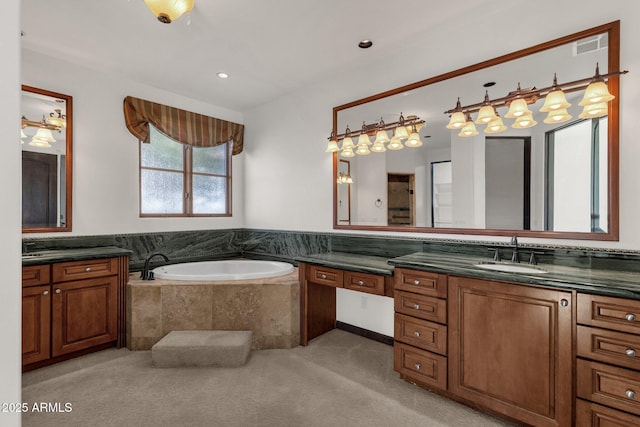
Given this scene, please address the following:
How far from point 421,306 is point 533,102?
1.60 meters

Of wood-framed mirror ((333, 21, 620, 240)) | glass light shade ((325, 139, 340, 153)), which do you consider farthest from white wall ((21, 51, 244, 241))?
wood-framed mirror ((333, 21, 620, 240))

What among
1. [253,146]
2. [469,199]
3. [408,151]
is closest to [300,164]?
[253,146]

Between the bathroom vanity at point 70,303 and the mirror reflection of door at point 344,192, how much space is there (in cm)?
214

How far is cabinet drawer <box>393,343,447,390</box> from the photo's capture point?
6.86 ft

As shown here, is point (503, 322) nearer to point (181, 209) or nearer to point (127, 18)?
point (127, 18)

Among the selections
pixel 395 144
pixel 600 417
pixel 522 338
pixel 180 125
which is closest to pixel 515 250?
pixel 522 338

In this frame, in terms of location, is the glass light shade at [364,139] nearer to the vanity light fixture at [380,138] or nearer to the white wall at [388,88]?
the vanity light fixture at [380,138]

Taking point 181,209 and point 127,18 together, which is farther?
point 181,209

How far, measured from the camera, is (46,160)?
2.95 metres

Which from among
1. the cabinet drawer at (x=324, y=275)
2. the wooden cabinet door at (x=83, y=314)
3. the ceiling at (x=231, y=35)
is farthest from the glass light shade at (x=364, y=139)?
the wooden cabinet door at (x=83, y=314)

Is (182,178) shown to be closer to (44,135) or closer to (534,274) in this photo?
(44,135)

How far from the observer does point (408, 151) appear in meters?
2.88

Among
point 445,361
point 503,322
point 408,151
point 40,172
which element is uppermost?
point 408,151

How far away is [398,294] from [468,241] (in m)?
0.73
